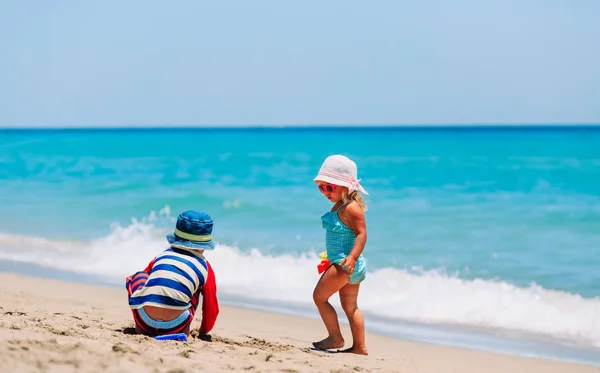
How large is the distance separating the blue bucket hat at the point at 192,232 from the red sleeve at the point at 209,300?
6.6 inches

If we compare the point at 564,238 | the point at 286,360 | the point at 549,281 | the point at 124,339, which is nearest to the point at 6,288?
the point at 124,339

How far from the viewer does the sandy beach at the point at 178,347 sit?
3455 millimetres

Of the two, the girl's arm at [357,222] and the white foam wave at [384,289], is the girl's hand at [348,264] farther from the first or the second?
the white foam wave at [384,289]

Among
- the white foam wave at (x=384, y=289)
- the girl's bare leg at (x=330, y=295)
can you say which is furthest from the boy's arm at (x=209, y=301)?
the white foam wave at (x=384, y=289)

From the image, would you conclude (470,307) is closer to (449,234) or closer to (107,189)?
(449,234)

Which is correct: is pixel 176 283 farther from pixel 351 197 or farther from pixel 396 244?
pixel 396 244

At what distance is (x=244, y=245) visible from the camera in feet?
34.0

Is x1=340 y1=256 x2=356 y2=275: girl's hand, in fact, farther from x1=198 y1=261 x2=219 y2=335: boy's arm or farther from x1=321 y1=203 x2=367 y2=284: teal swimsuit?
x1=198 y1=261 x2=219 y2=335: boy's arm

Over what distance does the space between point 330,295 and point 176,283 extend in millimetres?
1097

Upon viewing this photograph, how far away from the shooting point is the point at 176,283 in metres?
4.29

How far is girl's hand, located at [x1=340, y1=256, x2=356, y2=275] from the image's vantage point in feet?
15.4

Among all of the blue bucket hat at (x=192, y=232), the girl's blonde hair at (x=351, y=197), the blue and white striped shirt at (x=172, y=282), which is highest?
the girl's blonde hair at (x=351, y=197)

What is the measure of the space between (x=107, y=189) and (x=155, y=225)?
6.70m

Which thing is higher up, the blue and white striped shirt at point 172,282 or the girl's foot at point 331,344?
the blue and white striped shirt at point 172,282
